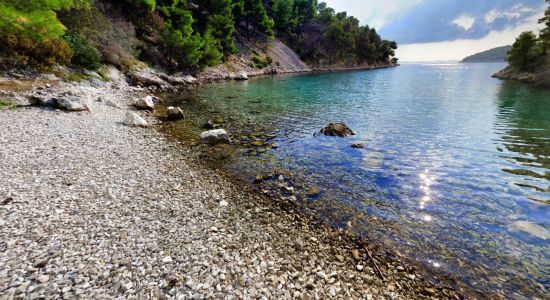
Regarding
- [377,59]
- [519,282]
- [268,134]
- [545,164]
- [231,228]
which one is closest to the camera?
[519,282]

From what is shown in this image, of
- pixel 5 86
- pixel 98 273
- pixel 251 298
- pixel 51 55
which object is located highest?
pixel 51 55

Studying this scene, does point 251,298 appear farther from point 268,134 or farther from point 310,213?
point 268,134

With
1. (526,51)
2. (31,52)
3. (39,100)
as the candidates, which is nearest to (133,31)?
(31,52)

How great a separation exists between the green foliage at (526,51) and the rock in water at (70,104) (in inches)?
4286

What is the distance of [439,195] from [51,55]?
41046mm

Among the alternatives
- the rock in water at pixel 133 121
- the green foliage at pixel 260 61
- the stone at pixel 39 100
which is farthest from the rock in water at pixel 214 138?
the green foliage at pixel 260 61

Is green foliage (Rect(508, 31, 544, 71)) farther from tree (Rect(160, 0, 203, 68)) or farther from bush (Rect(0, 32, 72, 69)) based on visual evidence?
bush (Rect(0, 32, 72, 69))

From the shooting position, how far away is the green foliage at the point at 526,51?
238ft

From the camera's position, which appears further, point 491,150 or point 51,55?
point 51,55

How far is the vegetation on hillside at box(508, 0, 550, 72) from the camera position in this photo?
71.9 metres

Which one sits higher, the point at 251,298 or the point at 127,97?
the point at 127,97

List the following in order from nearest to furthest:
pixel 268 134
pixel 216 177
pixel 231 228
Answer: pixel 231 228 → pixel 216 177 → pixel 268 134

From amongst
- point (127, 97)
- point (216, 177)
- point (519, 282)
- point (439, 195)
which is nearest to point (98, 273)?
point (216, 177)

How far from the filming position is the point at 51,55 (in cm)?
2927
